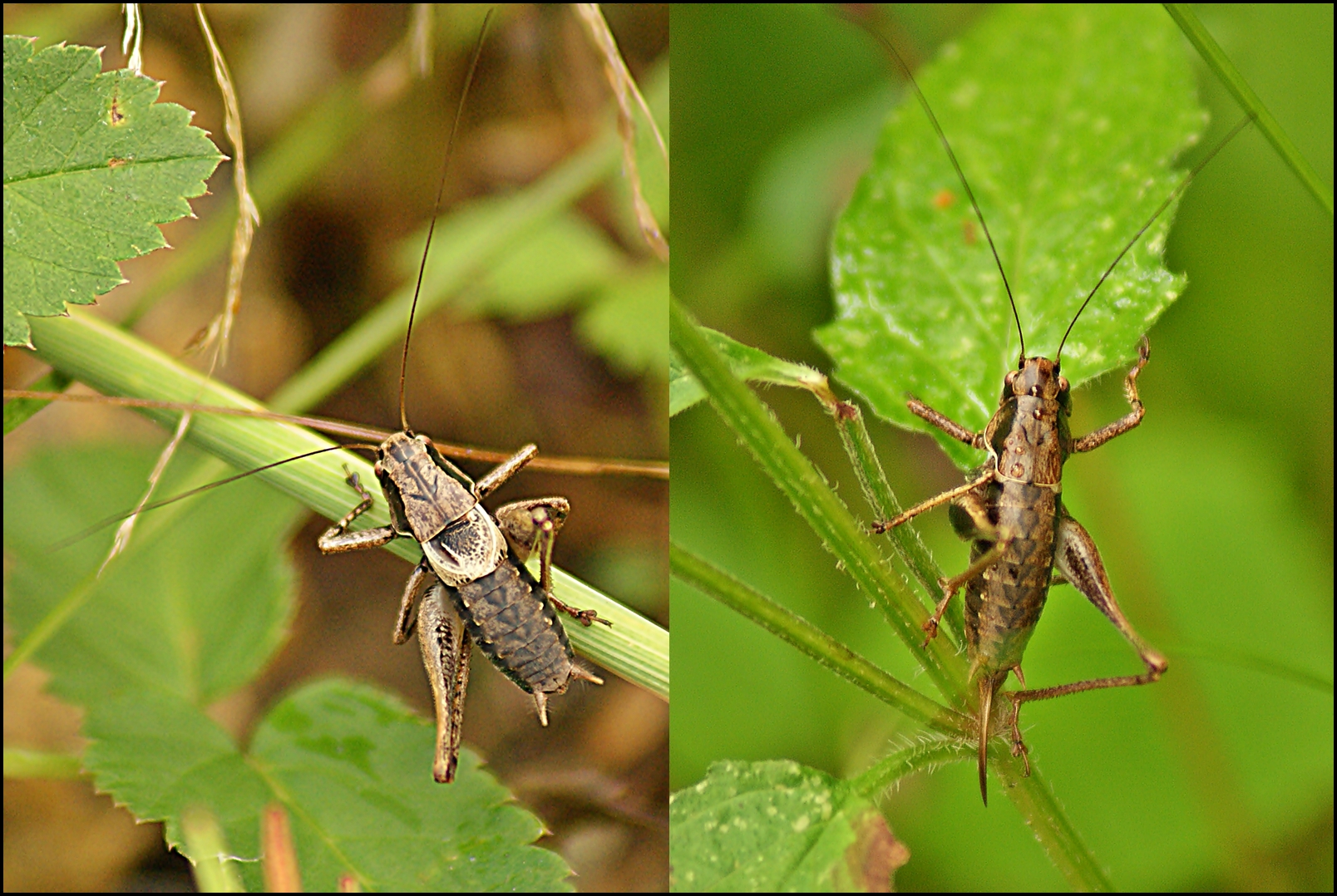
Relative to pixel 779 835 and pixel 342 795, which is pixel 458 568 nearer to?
pixel 342 795

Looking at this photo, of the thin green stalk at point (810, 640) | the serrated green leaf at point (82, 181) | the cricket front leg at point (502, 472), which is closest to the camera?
the thin green stalk at point (810, 640)

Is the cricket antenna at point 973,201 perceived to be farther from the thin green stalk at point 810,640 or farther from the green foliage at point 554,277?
the green foliage at point 554,277

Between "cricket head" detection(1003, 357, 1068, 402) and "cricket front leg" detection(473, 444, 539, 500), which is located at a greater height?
"cricket front leg" detection(473, 444, 539, 500)

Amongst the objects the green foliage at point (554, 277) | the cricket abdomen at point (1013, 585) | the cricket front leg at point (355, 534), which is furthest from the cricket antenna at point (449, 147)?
the cricket abdomen at point (1013, 585)

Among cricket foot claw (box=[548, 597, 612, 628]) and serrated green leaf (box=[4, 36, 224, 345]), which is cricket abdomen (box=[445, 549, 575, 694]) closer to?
cricket foot claw (box=[548, 597, 612, 628])

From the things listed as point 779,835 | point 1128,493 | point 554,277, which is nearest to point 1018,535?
point 779,835

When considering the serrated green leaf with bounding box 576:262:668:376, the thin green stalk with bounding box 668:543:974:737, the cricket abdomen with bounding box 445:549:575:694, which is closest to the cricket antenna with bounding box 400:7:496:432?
the serrated green leaf with bounding box 576:262:668:376

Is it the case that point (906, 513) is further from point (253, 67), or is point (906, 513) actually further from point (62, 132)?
point (253, 67)
